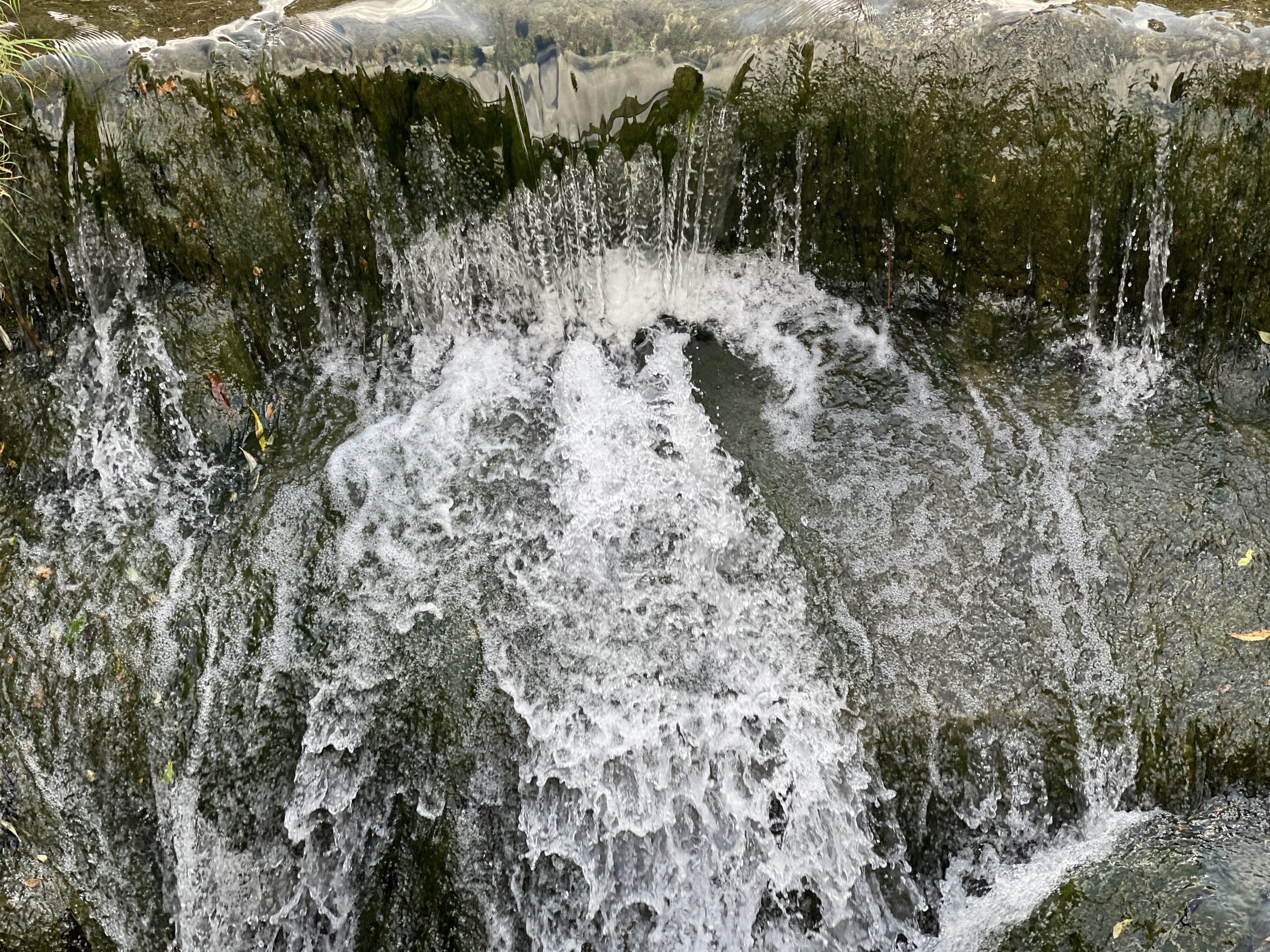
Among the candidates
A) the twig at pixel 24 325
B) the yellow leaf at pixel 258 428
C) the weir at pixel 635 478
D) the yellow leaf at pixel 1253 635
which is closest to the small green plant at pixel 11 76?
the weir at pixel 635 478

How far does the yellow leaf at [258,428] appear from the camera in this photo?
12.4 ft

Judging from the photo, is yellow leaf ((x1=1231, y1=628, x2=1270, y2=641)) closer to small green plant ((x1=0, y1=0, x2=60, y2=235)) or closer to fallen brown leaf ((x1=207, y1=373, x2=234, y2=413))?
fallen brown leaf ((x1=207, y1=373, x2=234, y2=413))

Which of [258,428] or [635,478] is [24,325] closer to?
[258,428]

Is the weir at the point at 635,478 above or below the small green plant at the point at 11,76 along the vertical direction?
below

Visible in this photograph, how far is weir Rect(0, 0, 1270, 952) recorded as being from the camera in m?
3.05

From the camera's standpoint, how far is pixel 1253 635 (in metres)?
3.15

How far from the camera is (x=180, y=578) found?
3330 millimetres

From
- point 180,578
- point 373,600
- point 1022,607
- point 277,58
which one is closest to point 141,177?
point 277,58

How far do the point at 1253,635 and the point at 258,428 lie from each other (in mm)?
3894

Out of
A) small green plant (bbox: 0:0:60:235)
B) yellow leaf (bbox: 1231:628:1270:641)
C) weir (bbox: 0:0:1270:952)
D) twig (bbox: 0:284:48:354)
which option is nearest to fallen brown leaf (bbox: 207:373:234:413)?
weir (bbox: 0:0:1270:952)

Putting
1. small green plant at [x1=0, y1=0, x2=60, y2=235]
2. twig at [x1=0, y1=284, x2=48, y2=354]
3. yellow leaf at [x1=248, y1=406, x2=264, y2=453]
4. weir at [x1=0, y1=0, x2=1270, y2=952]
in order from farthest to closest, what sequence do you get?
yellow leaf at [x1=248, y1=406, x2=264, y2=453]
twig at [x1=0, y1=284, x2=48, y2=354]
small green plant at [x1=0, y1=0, x2=60, y2=235]
weir at [x1=0, y1=0, x2=1270, y2=952]

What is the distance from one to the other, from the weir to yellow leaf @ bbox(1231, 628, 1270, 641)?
47mm

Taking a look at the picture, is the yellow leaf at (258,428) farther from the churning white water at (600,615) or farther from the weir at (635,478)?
the churning white water at (600,615)

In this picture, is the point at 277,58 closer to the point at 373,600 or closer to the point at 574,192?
the point at 574,192
